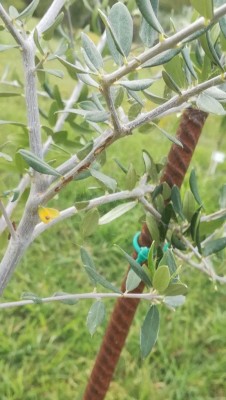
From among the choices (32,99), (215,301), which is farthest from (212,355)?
(32,99)

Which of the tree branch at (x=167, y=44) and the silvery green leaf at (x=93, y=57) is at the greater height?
the tree branch at (x=167, y=44)

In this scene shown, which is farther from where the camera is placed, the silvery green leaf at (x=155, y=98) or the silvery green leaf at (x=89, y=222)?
the silvery green leaf at (x=89, y=222)

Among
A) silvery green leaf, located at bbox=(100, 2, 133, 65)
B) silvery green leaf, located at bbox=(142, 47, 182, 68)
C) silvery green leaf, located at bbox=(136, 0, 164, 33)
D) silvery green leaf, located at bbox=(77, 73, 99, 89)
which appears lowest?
silvery green leaf, located at bbox=(77, 73, 99, 89)

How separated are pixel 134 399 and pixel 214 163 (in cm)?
140

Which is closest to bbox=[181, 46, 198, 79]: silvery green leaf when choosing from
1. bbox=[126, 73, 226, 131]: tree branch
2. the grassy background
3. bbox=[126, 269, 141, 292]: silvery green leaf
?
bbox=[126, 73, 226, 131]: tree branch

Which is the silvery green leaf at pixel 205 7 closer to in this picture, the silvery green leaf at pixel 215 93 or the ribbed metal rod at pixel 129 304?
the silvery green leaf at pixel 215 93

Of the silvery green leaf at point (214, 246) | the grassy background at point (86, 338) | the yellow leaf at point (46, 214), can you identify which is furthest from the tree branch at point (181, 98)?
the grassy background at point (86, 338)

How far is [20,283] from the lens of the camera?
1514mm

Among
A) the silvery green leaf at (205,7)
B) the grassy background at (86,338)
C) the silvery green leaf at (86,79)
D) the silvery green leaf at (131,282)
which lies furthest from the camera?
the grassy background at (86,338)

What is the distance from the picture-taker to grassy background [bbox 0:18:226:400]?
121 cm

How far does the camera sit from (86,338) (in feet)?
4.42

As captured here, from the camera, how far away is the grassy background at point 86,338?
1.21 m

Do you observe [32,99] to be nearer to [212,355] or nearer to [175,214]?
[175,214]

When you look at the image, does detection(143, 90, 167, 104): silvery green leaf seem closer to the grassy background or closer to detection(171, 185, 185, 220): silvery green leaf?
detection(171, 185, 185, 220): silvery green leaf
